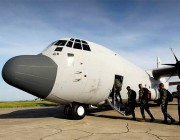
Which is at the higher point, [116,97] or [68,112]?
[116,97]

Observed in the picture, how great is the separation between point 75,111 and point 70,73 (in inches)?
90.9

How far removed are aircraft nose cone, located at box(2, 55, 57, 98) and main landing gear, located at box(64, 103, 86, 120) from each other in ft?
6.54

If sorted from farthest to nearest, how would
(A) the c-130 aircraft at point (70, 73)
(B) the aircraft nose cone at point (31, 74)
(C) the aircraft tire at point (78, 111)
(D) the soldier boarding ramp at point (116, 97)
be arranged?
(D) the soldier boarding ramp at point (116, 97), (C) the aircraft tire at point (78, 111), (A) the c-130 aircraft at point (70, 73), (B) the aircraft nose cone at point (31, 74)

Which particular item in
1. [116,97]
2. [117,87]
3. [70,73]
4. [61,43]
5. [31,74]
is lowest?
[116,97]

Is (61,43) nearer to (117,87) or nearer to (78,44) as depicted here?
(78,44)

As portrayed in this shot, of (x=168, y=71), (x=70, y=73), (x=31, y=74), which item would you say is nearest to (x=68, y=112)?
(x=70, y=73)

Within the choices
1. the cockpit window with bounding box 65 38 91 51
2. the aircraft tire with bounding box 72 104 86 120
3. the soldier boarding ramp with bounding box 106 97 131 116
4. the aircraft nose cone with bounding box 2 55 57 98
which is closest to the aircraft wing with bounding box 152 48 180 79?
the soldier boarding ramp with bounding box 106 97 131 116

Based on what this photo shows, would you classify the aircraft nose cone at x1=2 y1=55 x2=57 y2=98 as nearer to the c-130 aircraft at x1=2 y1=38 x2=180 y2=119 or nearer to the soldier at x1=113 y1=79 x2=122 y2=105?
the c-130 aircraft at x1=2 y1=38 x2=180 y2=119

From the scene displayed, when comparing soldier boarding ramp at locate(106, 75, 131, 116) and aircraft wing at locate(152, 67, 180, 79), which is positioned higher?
aircraft wing at locate(152, 67, 180, 79)

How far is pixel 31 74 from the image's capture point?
382 inches

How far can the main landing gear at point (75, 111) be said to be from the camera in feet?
38.6

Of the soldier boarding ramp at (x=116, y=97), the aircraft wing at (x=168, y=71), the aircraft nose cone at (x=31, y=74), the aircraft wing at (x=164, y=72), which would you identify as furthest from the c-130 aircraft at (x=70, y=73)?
the aircraft wing at (x=164, y=72)

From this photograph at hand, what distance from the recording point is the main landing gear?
38.6 feet

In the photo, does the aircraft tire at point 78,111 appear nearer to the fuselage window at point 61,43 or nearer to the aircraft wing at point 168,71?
the fuselage window at point 61,43
